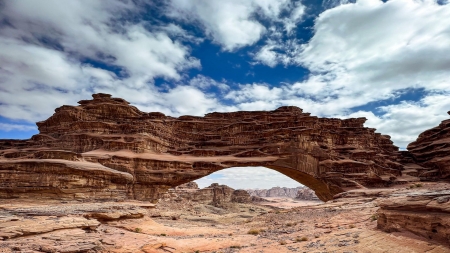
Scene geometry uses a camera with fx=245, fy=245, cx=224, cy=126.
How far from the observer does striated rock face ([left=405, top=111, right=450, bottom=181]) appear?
109 feet

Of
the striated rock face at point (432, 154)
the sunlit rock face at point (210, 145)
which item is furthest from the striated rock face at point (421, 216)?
the striated rock face at point (432, 154)

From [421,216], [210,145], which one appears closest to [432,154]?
[210,145]

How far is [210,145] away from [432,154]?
34.1 metres

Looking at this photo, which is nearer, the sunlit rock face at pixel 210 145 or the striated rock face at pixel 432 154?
the sunlit rock face at pixel 210 145

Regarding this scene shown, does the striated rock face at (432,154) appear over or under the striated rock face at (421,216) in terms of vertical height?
over

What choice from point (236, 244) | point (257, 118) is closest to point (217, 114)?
point (257, 118)

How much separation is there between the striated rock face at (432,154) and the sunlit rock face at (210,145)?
2.25 meters

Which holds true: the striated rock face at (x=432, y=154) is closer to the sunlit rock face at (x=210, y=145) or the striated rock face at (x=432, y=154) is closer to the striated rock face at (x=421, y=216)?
the sunlit rock face at (x=210, y=145)

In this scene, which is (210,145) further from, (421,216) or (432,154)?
(432,154)

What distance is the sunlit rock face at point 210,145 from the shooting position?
3045 centimetres

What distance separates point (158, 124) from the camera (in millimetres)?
35844

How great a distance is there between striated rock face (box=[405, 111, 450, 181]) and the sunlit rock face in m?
2.25

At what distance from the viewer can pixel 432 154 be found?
37.5 meters

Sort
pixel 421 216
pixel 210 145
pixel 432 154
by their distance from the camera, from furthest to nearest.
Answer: pixel 210 145 < pixel 432 154 < pixel 421 216
